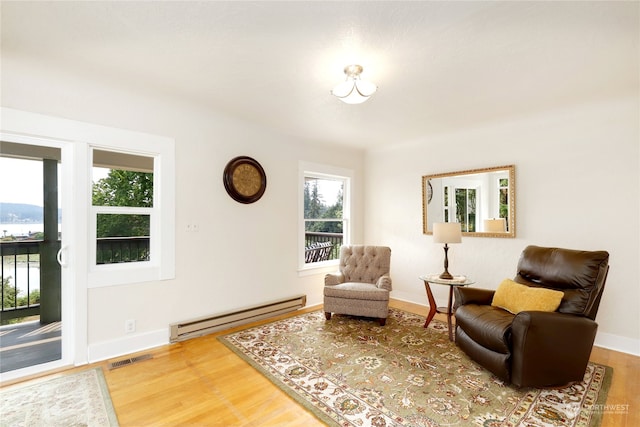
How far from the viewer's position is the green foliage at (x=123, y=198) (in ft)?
9.18

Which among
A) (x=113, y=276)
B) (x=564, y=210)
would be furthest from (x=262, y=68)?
(x=564, y=210)

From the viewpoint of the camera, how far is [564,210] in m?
3.25

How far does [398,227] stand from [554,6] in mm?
3339

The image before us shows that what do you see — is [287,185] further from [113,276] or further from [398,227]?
[113,276]

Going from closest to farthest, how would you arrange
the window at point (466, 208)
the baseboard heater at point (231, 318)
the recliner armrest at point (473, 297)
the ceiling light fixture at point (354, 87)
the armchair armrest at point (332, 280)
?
the ceiling light fixture at point (354, 87), the recliner armrest at point (473, 297), the baseboard heater at point (231, 318), the armchair armrest at point (332, 280), the window at point (466, 208)

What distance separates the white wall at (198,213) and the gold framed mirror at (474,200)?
1.80 m

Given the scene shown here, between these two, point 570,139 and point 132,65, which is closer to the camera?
point 132,65

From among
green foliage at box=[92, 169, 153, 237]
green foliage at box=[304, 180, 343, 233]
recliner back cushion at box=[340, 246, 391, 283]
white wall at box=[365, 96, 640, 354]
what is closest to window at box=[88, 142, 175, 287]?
green foliage at box=[92, 169, 153, 237]

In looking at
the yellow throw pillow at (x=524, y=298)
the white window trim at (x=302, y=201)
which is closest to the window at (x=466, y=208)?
the yellow throw pillow at (x=524, y=298)

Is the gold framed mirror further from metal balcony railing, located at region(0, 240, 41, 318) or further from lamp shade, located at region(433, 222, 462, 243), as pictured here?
metal balcony railing, located at region(0, 240, 41, 318)

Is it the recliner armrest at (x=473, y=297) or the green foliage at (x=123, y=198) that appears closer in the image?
the green foliage at (x=123, y=198)

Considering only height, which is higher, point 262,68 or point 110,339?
point 262,68

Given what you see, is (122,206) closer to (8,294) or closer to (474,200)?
(8,294)

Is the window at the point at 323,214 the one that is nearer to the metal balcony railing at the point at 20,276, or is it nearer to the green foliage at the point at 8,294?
the metal balcony railing at the point at 20,276
